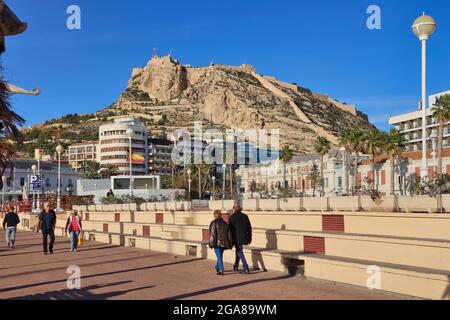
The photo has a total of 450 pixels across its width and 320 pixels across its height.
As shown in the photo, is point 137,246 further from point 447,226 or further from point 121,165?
point 121,165

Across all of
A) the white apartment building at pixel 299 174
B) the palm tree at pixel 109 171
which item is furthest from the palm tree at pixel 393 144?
the palm tree at pixel 109 171

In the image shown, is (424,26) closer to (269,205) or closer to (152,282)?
(269,205)

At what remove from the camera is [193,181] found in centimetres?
11256

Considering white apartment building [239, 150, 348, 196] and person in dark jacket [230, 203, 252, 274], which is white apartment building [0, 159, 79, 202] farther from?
person in dark jacket [230, 203, 252, 274]

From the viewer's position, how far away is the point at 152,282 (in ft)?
38.6

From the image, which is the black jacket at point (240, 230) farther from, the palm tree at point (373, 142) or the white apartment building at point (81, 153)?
the white apartment building at point (81, 153)

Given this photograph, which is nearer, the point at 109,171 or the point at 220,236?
the point at 220,236

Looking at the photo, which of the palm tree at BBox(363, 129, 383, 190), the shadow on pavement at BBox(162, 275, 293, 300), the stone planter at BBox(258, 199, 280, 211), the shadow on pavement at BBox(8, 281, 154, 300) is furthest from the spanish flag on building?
the shadow on pavement at BBox(8, 281, 154, 300)

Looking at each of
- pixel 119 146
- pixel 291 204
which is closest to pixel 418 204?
pixel 291 204

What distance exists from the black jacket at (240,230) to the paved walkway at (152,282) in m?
0.79

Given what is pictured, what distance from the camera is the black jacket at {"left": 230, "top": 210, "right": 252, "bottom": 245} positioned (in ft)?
41.7

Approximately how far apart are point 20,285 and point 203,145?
178m

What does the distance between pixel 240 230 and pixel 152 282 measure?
235cm
